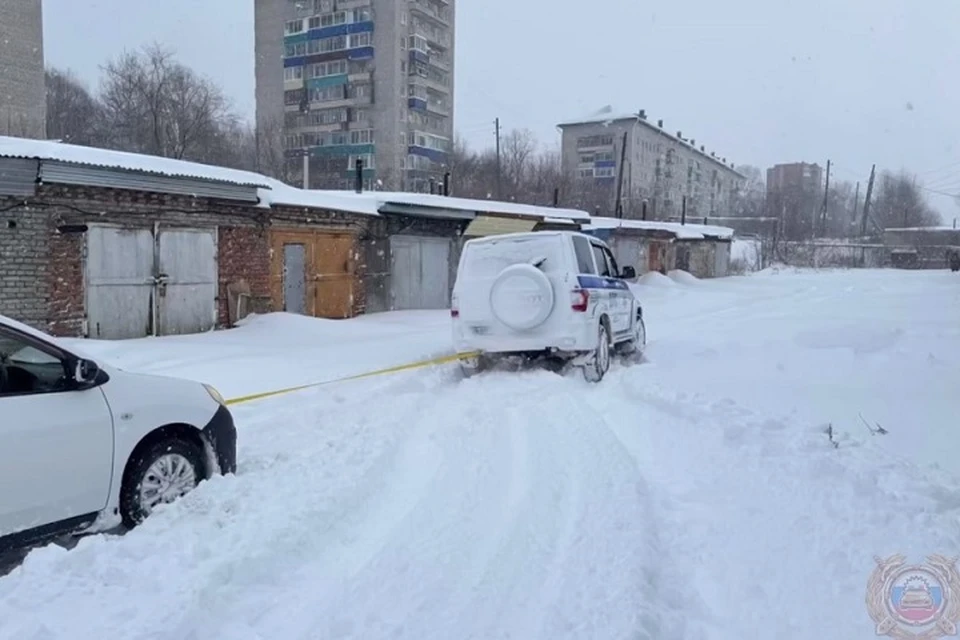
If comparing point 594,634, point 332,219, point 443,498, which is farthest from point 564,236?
point 332,219

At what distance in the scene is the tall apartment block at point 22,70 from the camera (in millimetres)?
42469

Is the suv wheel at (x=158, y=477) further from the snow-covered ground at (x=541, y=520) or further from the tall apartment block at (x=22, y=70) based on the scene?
the tall apartment block at (x=22, y=70)

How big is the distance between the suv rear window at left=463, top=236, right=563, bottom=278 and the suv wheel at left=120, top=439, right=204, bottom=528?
19.0 feet

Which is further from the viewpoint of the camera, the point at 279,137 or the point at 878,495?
the point at 279,137

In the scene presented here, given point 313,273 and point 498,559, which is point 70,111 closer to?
point 313,273

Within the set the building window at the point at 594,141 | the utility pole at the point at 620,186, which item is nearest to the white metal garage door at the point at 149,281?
the utility pole at the point at 620,186

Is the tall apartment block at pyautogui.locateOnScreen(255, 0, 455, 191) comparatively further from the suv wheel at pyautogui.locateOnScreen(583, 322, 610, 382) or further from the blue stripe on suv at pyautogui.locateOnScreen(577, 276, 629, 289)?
the suv wheel at pyautogui.locateOnScreen(583, 322, 610, 382)

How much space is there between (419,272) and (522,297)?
11.1m

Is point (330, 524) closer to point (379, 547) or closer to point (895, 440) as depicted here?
point (379, 547)

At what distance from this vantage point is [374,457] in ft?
18.4

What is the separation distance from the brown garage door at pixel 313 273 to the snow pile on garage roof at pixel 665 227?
1241 cm

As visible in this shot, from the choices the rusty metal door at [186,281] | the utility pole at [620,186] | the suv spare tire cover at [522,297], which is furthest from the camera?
the utility pole at [620,186]

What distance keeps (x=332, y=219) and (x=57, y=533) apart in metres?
13.5

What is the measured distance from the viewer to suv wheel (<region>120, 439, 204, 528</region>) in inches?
166
